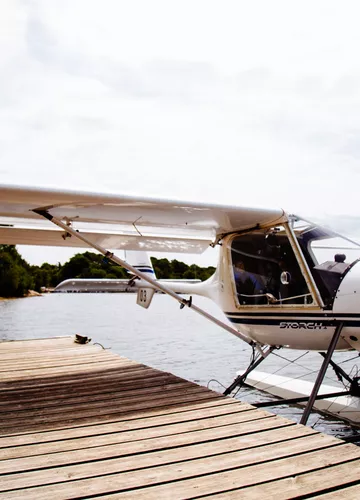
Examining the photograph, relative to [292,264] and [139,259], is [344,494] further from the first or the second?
[139,259]

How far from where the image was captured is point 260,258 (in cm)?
550

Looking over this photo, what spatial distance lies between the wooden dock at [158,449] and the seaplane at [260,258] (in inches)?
47.5

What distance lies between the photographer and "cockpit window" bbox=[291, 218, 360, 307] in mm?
4766

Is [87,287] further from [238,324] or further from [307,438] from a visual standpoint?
[307,438]

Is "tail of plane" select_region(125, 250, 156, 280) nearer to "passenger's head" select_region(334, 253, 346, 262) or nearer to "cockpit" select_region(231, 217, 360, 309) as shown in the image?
"cockpit" select_region(231, 217, 360, 309)

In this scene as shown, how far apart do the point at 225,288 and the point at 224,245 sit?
533mm

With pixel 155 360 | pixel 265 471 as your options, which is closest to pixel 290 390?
pixel 265 471

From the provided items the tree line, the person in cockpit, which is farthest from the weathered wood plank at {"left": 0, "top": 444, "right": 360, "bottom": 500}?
the tree line

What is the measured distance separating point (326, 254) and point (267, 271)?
0.70 metres

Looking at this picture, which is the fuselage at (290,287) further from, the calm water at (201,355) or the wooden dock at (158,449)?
the wooden dock at (158,449)

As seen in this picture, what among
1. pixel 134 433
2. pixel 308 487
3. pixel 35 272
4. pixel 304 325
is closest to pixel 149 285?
pixel 304 325

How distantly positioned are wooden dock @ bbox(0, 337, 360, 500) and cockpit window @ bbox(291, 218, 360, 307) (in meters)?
1.47

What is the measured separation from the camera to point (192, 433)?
11.3 feet

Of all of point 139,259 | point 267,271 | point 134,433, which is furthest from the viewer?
point 139,259
